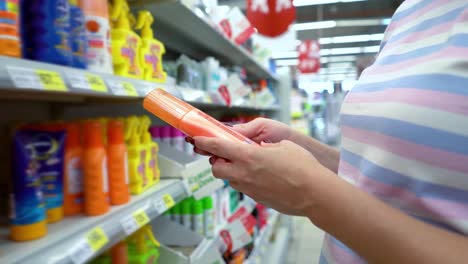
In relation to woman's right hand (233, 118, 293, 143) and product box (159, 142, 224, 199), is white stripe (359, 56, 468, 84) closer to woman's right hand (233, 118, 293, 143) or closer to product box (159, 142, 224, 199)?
woman's right hand (233, 118, 293, 143)

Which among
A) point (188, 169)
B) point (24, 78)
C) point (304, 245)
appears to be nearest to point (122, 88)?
point (24, 78)

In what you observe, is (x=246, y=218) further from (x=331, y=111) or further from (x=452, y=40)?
(x=331, y=111)

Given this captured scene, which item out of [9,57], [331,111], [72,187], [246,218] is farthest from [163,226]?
[331,111]

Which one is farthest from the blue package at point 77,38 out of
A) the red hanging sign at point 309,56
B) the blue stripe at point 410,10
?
the red hanging sign at point 309,56

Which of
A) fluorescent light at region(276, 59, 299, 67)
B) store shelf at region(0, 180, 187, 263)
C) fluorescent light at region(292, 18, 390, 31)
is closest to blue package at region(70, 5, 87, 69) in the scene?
store shelf at region(0, 180, 187, 263)

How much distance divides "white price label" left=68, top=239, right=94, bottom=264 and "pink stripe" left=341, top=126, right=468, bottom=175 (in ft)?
2.09

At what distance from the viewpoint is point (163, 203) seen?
4.02ft

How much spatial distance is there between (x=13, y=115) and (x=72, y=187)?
1.65 ft

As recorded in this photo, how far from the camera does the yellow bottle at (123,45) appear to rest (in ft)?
3.73

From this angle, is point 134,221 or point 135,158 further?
point 135,158

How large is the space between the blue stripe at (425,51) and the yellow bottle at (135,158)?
0.81m

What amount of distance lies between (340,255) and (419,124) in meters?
0.31

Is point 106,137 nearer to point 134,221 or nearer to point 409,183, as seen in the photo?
point 134,221

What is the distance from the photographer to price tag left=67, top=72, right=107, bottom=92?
0.83m
